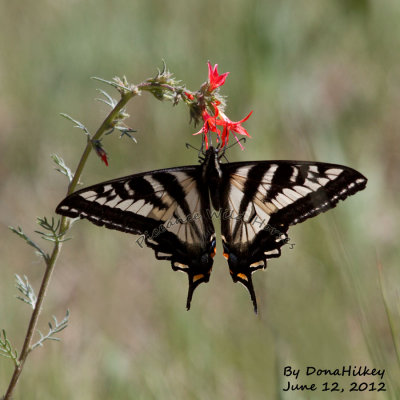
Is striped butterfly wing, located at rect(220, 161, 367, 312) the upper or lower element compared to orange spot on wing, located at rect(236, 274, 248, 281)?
upper

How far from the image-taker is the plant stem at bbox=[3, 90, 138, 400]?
103 inches

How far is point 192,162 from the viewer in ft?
20.2

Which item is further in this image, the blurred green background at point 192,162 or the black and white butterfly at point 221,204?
the blurred green background at point 192,162

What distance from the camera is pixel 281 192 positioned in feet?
11.3

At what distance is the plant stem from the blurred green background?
742 mm

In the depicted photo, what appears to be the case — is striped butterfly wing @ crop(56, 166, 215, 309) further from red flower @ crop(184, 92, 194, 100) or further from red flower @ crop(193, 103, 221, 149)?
red flower @ crop(184, 92, 194, 100)

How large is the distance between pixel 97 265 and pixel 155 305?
86 centimetres

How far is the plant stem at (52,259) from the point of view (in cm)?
261

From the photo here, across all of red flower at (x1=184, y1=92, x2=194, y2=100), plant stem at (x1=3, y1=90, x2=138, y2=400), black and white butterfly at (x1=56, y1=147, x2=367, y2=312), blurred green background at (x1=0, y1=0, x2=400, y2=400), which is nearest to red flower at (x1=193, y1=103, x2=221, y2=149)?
red flower at (x1=184, y1=92, x2=194, y2=100)

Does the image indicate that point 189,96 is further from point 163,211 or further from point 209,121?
point 163,211

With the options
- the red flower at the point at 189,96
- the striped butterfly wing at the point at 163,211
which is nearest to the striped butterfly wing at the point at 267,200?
the striped butterfly wing at the point at 163,211

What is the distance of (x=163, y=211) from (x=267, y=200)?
589 mm

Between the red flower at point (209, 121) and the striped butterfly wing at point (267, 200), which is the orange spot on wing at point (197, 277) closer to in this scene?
the striped butterfly wing at point (267, 200)

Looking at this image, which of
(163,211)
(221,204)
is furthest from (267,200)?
(163,211)
